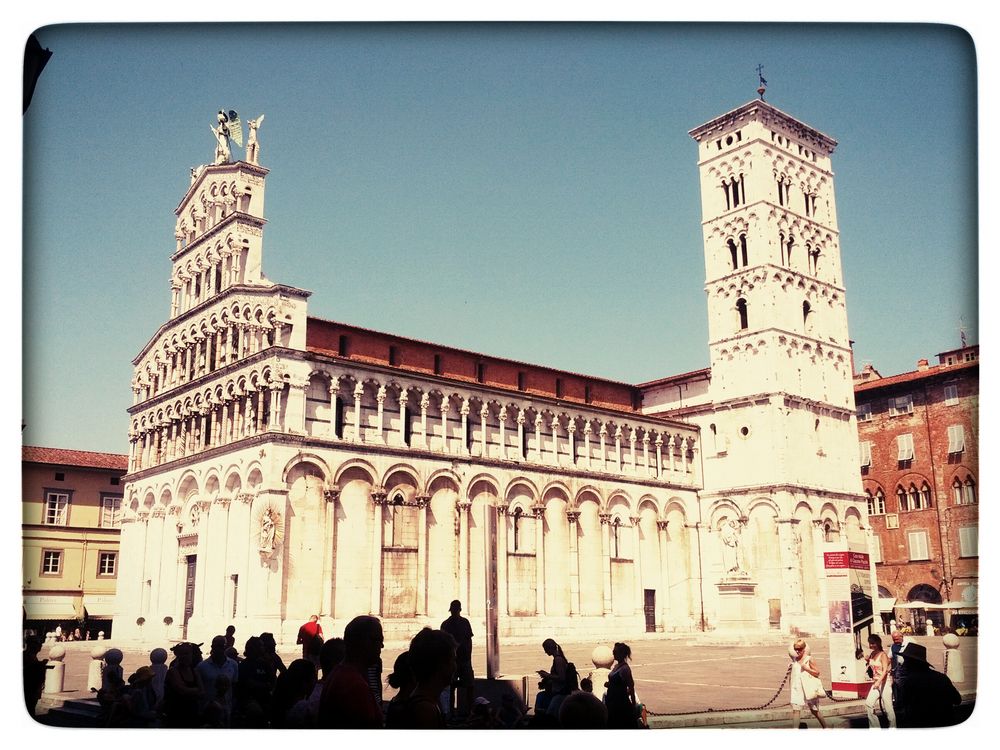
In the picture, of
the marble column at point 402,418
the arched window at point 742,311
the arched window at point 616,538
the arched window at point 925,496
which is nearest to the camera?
the marble column at point 402,418

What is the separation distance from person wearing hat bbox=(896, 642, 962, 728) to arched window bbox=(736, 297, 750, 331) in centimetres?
2780

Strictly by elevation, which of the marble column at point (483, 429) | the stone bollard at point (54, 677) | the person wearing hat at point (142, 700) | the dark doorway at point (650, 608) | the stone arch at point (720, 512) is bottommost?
the dark doorway at point (650, 608)

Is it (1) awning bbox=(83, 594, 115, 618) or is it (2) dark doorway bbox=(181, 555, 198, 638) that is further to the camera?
(1) awning bbox=(83, 594, 115, 618)

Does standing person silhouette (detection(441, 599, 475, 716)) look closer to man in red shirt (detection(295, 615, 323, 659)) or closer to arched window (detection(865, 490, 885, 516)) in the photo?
man in red shirt (detection(295, 615, 323, 659))

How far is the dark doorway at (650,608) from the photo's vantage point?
33500 mm

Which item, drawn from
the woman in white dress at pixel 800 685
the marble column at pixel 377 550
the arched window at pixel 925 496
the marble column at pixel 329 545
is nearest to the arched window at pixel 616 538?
the marble column at pixel 377 550

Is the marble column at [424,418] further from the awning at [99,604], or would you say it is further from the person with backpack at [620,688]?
the person with backpack at [620,688]

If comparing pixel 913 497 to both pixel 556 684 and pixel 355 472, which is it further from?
pixel 556 684

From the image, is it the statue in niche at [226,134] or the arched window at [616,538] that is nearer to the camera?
the statue in niche at [226,134]

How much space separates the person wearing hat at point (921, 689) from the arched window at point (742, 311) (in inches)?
1094

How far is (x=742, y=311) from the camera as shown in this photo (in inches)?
1491

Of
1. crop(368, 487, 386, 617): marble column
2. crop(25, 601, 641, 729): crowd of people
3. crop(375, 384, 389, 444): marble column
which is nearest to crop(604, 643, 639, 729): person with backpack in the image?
crop(25, 601, 641, 729): crowd of people

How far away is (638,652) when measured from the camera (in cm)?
2598

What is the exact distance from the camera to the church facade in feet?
83.9
